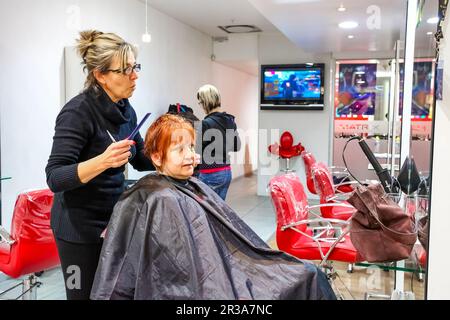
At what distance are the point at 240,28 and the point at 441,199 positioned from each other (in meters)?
5.36

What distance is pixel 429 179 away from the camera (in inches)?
52.5

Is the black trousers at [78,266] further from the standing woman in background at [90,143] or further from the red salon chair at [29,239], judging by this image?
the red salon chair at [29,239]

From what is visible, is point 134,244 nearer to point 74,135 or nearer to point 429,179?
point 74,135

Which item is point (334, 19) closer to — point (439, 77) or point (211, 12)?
point (211, 12)

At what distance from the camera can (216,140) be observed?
105 inches

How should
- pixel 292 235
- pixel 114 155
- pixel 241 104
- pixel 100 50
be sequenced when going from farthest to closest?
pixel 241 104 < pixel 292 235 < pixel 100 50 < pixel 114 155

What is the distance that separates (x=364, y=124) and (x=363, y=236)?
201 inches

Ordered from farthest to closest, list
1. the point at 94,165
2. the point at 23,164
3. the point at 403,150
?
1. the point at 23,164
2. the point at 403,150
3. the point at 94,165

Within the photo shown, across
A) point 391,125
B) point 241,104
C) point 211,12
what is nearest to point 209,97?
point 391,125

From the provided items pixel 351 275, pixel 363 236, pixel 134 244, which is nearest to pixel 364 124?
pixel 351 275

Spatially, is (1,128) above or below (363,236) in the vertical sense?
above

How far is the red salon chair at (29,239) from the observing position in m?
2.01

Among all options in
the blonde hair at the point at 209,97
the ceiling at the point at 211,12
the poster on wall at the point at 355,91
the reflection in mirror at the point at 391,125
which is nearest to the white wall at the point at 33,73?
the ceiling at the point at 211,12

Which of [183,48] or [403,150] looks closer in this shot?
[403,150]
